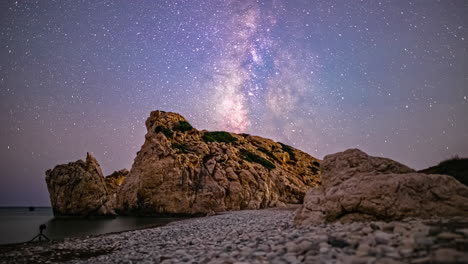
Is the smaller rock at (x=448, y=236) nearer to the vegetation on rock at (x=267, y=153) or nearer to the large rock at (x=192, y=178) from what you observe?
the large rock at (x=192, y=178)

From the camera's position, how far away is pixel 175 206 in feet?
134

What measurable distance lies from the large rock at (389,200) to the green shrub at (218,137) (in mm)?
47674

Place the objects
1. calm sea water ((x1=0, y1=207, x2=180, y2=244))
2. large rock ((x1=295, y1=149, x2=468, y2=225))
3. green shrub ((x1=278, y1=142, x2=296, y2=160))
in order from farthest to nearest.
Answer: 1. green shrub ((x1=278, y1=142, x2=296, y2=160))
2. calm sea water ((x1=0, y1=207, x2=180, y2=244))
3. large rock ((x1=295, y1=149, x2=468, y2=225))

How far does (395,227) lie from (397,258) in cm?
227

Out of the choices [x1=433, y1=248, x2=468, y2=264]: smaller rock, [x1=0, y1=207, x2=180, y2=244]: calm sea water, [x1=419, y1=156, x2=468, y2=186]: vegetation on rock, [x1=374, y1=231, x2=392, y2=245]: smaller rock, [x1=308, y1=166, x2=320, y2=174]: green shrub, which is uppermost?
[x1=308, y1=166, x2=320, y2=174]: green shrub

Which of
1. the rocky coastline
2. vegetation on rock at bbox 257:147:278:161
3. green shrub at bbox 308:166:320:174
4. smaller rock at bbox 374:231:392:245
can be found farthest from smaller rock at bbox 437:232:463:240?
green shrub at bbox 308:166:320:174

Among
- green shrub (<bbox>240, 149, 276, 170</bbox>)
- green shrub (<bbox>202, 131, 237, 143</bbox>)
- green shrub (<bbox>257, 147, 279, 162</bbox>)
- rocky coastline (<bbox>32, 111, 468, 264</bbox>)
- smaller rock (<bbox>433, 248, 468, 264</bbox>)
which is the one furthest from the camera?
green shrub (<bbox>257, 147, 279, 162</bbox>)

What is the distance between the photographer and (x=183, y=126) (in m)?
54.8

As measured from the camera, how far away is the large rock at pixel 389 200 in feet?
27.8

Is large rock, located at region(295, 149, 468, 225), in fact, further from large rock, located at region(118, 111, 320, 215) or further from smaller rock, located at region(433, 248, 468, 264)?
large rock, located at region(118, 111, 320, 215)

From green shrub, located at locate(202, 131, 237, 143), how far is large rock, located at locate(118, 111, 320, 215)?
1.30 ft

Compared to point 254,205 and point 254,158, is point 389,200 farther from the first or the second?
point 254,158

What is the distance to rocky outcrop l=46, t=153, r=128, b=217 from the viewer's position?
44.5 m

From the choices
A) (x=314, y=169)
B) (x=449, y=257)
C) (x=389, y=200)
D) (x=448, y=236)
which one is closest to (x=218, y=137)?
(x=314, y=169)
